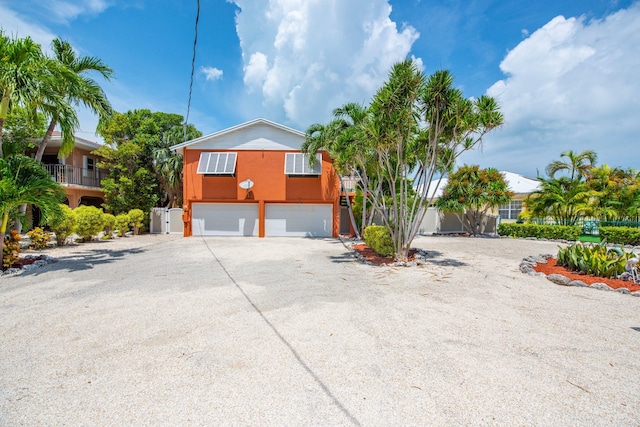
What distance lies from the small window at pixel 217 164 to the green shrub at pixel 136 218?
15.1ft

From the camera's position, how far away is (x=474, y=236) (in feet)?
66.5

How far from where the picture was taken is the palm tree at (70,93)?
8.15m

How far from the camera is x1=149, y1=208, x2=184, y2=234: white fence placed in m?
19.4

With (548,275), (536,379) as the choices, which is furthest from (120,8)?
(548,275)

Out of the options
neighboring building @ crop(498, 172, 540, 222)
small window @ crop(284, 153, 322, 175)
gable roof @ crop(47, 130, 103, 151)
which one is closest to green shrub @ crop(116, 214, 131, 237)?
gable roof @ crop(47, 130, 103, 151)

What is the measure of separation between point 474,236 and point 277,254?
15.3 meters

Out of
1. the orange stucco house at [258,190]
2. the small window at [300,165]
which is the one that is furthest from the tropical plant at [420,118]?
the orange stucco house at [258,190]

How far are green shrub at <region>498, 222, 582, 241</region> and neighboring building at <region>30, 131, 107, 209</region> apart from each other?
Result: 2809 centimetres

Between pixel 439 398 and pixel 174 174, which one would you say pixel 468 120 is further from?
pixel 174 174

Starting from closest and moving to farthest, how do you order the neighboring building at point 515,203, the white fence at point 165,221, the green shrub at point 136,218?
the green shrub at point 136,218 → the white fence at point 165,221 → the neighboring building at point 515,203

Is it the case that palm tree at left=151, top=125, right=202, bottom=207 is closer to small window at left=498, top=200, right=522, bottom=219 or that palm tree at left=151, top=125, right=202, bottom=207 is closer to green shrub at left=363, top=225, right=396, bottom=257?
green shrub at left=363, top=225, right=396, bottom=257

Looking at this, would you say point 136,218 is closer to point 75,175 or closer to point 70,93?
point 75,175

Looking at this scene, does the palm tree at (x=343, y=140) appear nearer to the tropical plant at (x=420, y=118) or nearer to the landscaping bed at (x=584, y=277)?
the tropical plant at (x=420, y=118)

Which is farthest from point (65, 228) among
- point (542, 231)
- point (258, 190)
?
point (542, 231)
